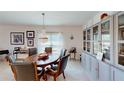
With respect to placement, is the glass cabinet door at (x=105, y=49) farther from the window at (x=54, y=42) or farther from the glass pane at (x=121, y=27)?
the window at (x=54, y=42)

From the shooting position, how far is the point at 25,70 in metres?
3.26

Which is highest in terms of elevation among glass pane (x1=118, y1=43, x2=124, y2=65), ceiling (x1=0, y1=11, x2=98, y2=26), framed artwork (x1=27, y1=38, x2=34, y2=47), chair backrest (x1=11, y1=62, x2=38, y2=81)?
ceiling (x1=0, y1=11, x2=98, y2=26)

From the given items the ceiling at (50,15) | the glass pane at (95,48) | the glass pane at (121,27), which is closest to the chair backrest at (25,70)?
the glass pane at (121,27)

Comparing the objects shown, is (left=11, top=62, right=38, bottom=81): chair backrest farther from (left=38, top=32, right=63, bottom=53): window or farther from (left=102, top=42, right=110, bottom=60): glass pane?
(left=38, top=32, right=63, bottom=53): window

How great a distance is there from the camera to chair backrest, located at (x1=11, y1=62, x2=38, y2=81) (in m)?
3.19

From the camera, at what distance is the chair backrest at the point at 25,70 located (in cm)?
319

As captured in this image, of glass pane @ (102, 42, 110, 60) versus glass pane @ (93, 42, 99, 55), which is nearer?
glass pane @ (102, 42, 110, 60)

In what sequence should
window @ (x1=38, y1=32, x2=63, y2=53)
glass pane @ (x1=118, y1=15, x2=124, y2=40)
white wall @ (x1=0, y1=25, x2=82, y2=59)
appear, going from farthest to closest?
window @ (x1=38, y1=32, x2=63, y2=53), white wall @ (x1=0, y1=25, x2=82, y2=59), glass pane @ (x1=118, y1=15, x2=124, y2=40)

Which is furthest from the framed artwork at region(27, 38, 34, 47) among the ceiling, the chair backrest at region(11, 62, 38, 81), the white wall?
the chair backrest at region(11, 62, 38, 81)
